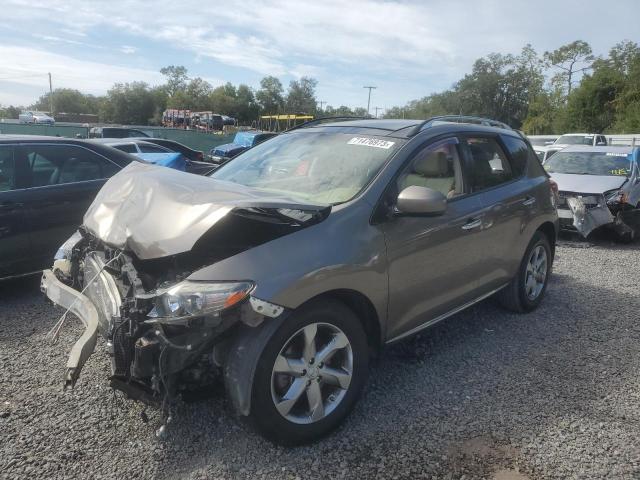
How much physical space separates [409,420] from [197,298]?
151cm

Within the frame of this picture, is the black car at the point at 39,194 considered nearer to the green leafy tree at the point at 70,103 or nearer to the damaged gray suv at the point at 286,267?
the damaged gray suv at the point at 286,267

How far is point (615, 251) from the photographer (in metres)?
7.96

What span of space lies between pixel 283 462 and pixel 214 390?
0.51 m

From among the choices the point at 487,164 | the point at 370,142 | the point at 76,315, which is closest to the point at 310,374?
the point at 76,315

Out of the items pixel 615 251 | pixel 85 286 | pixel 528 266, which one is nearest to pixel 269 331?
pixel 85 286

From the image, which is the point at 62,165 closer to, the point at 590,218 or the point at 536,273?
the point at 536,273

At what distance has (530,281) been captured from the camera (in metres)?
4.84

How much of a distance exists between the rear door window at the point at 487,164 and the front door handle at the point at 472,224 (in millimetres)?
263

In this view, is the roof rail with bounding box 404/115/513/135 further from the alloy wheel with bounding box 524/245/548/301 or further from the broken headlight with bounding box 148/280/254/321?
the broken headlight with bounding box 148/280/254/321

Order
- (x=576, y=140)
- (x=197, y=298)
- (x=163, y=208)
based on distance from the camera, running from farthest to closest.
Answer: (x=576, y=140) → (x=163, y=208) → (x=197, y=298)

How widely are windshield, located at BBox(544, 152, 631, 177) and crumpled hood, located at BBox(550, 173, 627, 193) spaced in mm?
304

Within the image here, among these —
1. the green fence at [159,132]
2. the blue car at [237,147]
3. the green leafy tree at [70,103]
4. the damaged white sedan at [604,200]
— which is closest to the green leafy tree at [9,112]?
the green leafy tree at [70,103]

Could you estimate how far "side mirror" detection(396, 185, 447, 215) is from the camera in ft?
9.83

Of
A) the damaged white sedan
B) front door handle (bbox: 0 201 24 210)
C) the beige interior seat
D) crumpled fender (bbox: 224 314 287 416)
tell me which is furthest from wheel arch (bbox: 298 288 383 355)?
the damaged white sedan
